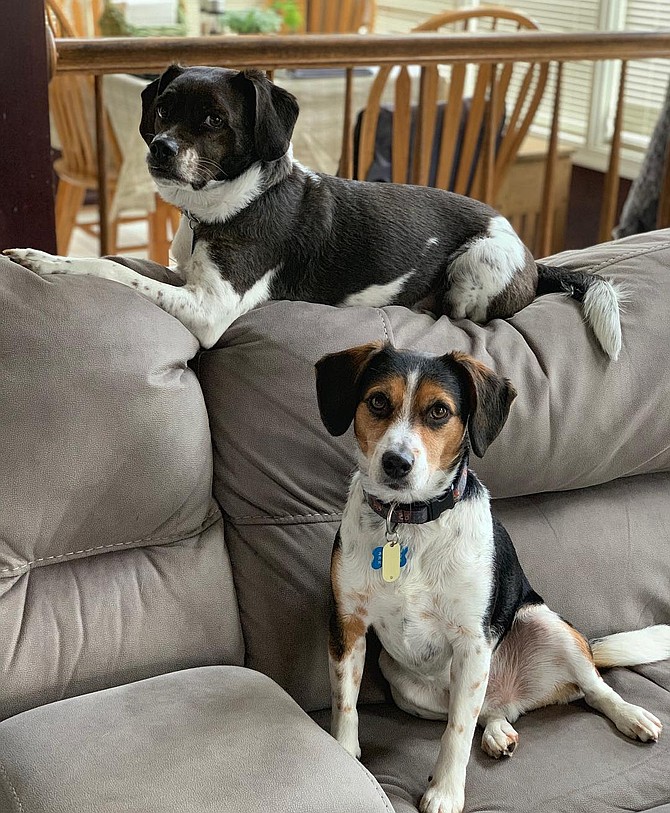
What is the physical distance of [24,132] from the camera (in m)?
2.09

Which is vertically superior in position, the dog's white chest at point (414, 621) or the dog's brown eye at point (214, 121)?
the dog's brown eye at point (214, 121)

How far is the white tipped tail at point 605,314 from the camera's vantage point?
1793 mm

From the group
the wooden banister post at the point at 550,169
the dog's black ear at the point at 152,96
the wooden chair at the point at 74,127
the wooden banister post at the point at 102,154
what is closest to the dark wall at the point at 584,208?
the wooden banister post at the point at 550,169

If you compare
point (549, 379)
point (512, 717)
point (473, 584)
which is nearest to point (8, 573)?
point (473, 584)

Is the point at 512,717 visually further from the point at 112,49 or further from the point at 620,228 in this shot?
the point at 620,228

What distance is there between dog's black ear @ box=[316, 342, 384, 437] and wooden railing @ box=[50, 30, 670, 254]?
1080 mm

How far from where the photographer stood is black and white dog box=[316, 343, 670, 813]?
57.3 inches

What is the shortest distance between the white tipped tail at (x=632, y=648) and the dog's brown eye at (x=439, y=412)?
0.59 meters

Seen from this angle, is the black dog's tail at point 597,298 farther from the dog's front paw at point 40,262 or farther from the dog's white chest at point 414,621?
the dog's front paw at point 40,262

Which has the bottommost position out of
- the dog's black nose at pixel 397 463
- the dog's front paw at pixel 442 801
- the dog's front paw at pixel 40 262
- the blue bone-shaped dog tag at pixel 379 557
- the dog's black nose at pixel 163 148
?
the dog's front paw at pixel 442 801

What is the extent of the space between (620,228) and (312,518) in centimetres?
218

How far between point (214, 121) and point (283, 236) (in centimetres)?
23

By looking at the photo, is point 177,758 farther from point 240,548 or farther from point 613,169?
point 613,169

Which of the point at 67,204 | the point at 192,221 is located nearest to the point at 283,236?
the point at 192,221
